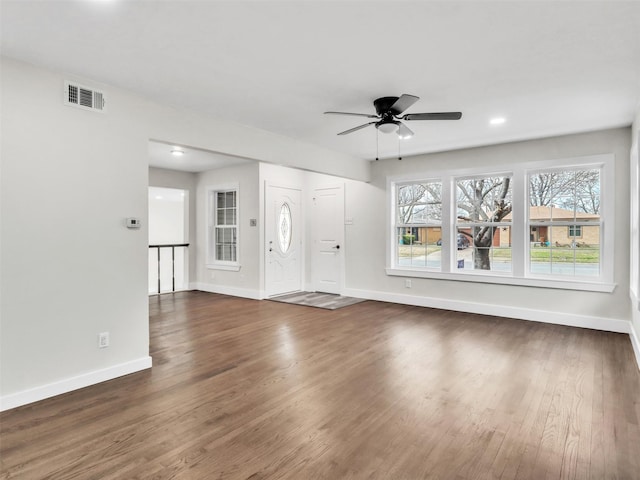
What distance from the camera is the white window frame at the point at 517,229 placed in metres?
4.69

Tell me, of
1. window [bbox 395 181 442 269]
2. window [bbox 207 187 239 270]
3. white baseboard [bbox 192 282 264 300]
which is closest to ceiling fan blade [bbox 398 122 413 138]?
window [bbox 395 181 442 269]

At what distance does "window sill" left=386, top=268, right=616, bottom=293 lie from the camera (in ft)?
A: 15.7

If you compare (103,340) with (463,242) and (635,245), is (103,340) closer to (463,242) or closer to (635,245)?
(463,242)

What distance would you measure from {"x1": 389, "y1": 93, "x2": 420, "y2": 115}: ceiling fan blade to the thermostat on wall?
2.54 meters

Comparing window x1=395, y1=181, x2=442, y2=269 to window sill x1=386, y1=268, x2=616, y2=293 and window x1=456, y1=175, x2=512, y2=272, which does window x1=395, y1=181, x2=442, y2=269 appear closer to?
window sill x1=386, y1=268, x2=616, y2=293

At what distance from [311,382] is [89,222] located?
2.28 m

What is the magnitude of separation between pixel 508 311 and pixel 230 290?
4939 millimetres

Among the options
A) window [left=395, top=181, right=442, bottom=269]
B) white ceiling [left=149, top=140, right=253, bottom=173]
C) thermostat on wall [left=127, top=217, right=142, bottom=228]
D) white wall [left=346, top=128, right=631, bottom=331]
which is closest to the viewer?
thermostat on wall [left=127, top=217, right=142, bottom=228]

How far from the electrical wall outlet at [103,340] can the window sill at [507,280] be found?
4576mm

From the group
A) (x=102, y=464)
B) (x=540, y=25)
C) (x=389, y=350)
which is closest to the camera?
(x=102, y=464)

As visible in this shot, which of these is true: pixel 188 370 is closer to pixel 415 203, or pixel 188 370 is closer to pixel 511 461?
pixel 511 461

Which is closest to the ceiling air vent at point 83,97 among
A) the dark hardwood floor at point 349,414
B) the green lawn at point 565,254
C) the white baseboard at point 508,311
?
the dark hardwood floor at point 349,414

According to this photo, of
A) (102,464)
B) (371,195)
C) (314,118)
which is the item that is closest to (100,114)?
(314,118)

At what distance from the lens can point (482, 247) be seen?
5.79m
